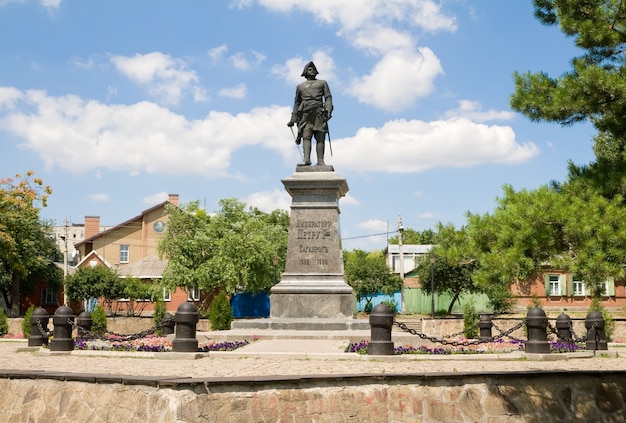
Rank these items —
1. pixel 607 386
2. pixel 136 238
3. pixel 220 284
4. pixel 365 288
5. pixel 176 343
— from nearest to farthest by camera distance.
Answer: pixel 607 386
pixel 176 343
pixel 220 284
pixel 365 288
pixel 136 238

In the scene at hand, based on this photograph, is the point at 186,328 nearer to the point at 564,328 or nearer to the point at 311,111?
the point at 311,111

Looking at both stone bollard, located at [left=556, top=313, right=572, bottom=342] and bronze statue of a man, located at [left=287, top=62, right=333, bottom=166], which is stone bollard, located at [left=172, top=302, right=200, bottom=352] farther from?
stone bollard, located at [left=556, top=313, right=572, bottom=342]

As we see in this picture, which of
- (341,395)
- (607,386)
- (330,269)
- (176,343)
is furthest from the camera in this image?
(330,269)

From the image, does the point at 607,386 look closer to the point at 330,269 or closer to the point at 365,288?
the point at 330,269

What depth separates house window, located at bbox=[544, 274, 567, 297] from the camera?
46.8 metres

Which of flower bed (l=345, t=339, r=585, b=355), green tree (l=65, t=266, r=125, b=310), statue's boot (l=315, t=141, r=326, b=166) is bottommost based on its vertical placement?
flower bed (l=345, t=339, r=585, b=355)

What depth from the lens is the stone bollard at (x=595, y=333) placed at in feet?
47.2

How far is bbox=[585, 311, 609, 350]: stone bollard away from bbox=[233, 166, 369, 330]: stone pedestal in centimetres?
529

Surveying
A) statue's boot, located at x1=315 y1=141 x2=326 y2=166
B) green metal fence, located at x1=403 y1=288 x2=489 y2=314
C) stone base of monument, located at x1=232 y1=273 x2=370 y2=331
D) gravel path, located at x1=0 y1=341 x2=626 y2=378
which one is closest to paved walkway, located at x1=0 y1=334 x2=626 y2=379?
gravel path, located at x1=0 y1=341 x2=626 y2=378

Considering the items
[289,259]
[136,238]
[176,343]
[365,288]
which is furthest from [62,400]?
[136,238]

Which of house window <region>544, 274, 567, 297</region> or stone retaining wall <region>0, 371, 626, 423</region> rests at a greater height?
house window <region>544, 274, 567, 297</region>

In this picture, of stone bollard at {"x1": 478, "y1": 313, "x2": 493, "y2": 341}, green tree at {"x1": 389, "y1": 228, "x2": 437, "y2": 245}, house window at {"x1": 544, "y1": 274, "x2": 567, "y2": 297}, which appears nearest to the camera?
stone bollard at {"x1": 478, "y1": 313, "x2": 493, "y2": 341}

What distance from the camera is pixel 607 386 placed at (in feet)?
32.1

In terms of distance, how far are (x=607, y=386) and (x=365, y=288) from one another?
4052 cm
